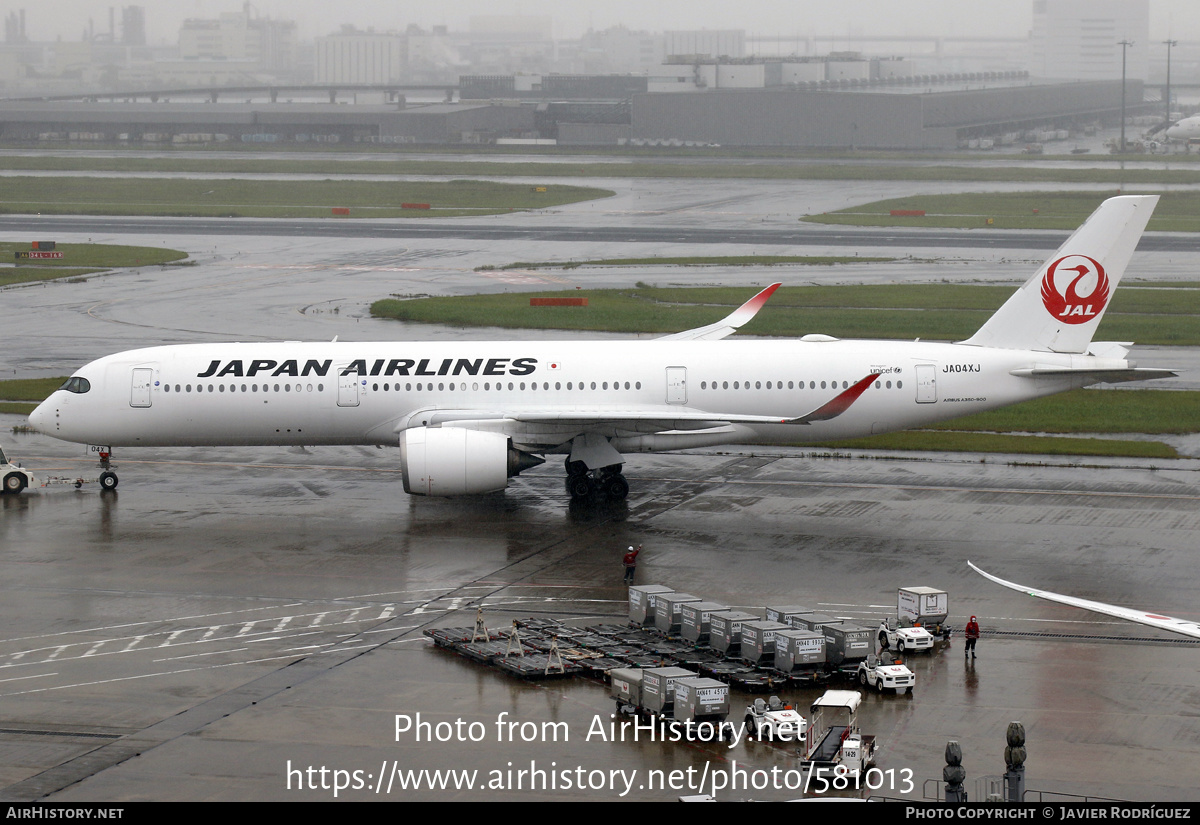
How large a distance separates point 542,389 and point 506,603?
11.5 m

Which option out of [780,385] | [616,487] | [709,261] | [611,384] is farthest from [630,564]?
[709,261]

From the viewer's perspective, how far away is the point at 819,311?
248 feet

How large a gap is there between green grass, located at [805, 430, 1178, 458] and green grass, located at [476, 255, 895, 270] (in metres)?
42.8

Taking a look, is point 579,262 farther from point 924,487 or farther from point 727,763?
point 727,763

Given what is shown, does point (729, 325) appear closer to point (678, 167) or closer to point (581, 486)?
point (581, 486)

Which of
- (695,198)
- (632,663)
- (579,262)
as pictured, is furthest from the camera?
(695,198)

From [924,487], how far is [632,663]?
19560 mm

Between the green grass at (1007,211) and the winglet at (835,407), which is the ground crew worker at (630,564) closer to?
the winglet at (835,407)

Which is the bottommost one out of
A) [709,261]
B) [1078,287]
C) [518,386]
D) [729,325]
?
[518,386]

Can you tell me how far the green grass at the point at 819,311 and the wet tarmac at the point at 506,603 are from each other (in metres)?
20.9

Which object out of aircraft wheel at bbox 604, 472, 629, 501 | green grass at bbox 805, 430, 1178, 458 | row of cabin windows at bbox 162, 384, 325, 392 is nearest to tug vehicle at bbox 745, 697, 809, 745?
aircraft wheel at bbox 604, 472, 629, 501

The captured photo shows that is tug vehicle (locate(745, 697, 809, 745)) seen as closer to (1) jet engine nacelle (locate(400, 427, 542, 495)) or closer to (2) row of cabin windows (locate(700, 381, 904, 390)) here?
(1) jet engine nacelle (locate(400, 427, 542, 495))

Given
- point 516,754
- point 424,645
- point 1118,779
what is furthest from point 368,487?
point 1118,779

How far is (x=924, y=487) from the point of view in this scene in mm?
44906
